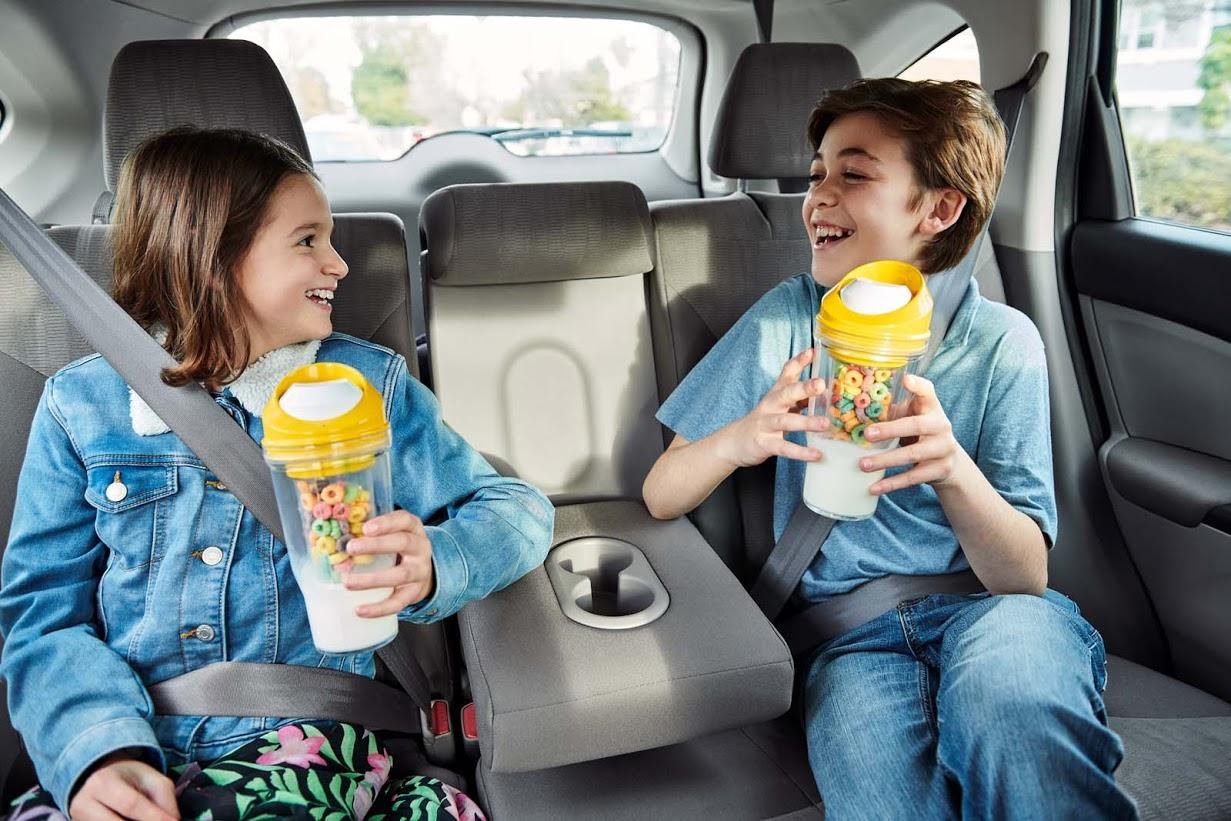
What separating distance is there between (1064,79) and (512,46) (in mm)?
2767

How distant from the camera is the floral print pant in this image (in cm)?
114

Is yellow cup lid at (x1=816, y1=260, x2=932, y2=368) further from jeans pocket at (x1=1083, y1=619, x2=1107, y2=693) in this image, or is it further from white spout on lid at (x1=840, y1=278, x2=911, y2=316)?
jeans pocket at (x1=1083, y1=619, x2=1107, y2=693)

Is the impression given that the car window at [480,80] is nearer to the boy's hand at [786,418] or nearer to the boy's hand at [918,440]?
the boy's hand at [786,418]

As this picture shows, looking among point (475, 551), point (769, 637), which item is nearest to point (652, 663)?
point (769, 637)

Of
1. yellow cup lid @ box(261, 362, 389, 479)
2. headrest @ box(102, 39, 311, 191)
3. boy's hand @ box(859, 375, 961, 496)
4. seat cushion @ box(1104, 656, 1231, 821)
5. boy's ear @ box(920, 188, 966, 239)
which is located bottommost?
seat cushion @ box(1104, 656, 1231, 821)

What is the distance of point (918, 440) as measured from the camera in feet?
3.98

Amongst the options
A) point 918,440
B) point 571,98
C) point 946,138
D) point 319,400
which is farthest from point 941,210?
point 571,98

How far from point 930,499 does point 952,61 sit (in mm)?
1979

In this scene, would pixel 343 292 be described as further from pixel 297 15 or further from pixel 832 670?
pixel 297 15

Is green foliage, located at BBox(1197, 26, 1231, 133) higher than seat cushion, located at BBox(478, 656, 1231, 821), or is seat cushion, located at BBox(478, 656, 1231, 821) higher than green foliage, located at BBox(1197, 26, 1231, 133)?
green foliage, located at BBox(1197, 26, 1231, 133)

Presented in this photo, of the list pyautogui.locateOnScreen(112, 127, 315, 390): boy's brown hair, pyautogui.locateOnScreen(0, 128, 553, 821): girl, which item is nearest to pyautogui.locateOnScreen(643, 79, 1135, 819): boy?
pyautogui.locateOnScreen(0, 128, 553, 821): girl

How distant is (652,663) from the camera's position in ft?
4.16

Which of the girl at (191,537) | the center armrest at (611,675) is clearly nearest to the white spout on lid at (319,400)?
the girl at (191,537)

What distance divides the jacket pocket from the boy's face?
3.71 feet
